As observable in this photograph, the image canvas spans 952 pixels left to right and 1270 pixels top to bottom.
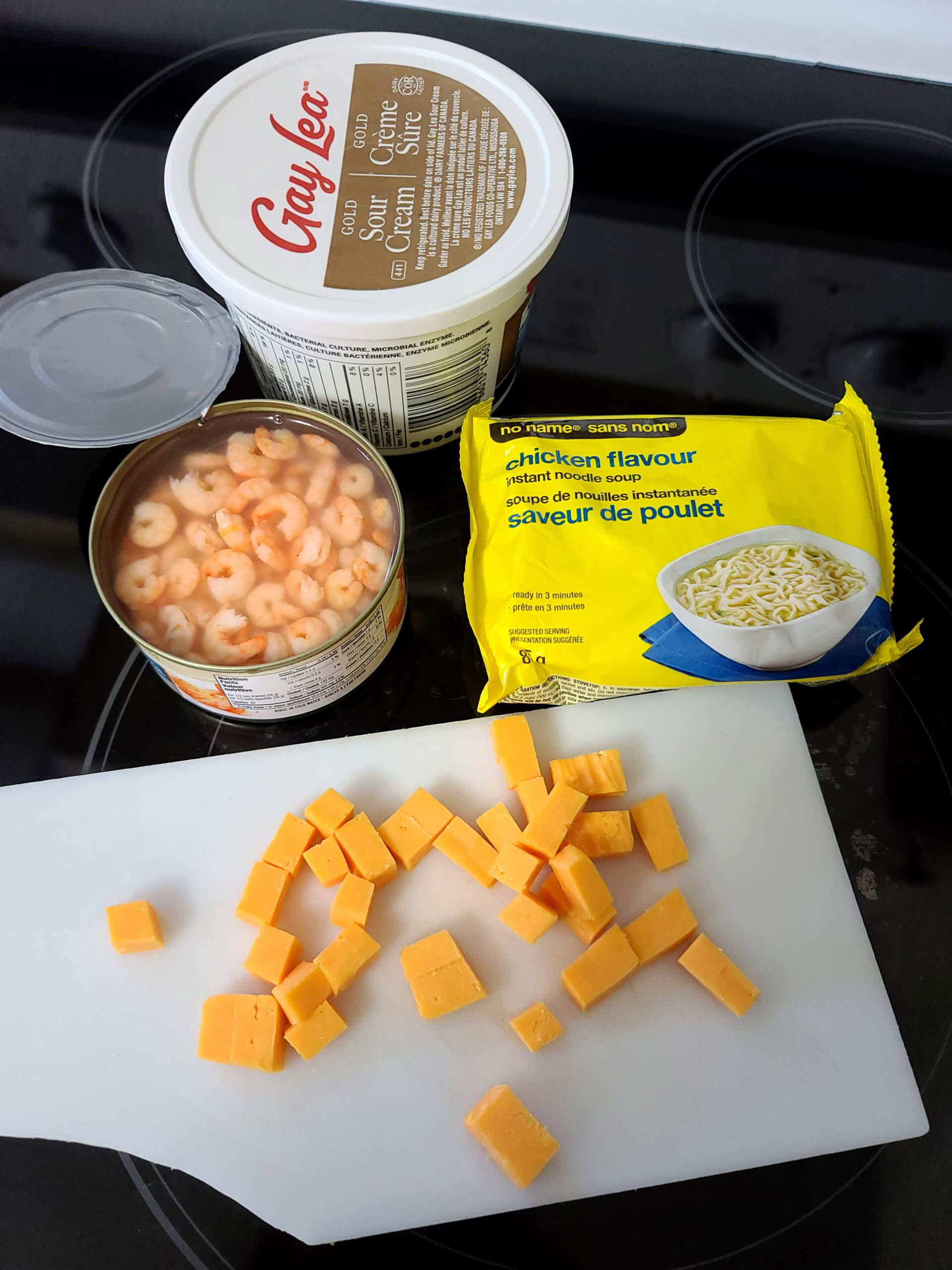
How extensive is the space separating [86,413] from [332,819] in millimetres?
494

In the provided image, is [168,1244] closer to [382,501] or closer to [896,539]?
[382,501]

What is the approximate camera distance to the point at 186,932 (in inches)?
38.2

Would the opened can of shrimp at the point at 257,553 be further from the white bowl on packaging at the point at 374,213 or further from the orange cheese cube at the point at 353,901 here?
the orange cheese cube at the point at 353,901

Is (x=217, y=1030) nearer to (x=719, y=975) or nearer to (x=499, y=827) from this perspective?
(x=499, y=827)

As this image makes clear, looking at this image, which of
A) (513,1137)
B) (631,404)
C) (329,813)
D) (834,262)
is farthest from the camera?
(834,262)

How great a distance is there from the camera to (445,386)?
3.27ft

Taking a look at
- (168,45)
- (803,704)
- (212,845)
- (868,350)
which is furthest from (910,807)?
(168,45)

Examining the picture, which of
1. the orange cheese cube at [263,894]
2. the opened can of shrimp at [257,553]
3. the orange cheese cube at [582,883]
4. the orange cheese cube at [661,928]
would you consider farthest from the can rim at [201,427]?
the orange cheese cube at [661,928]

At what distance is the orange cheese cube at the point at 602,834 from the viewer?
978mm

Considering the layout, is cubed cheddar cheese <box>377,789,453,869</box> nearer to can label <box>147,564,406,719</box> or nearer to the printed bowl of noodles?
can label <box>147,564,406,719</box>

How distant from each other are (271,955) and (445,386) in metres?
0.62

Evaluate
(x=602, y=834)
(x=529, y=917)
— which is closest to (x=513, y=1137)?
(x=529, y=917)

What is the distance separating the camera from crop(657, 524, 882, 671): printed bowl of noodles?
0.95 metres

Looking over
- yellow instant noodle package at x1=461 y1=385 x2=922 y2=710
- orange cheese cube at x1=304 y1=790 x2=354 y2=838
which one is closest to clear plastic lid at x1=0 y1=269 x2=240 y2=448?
yellow instant noodle package at x1=461 y1=385 x2=922 y2=710
